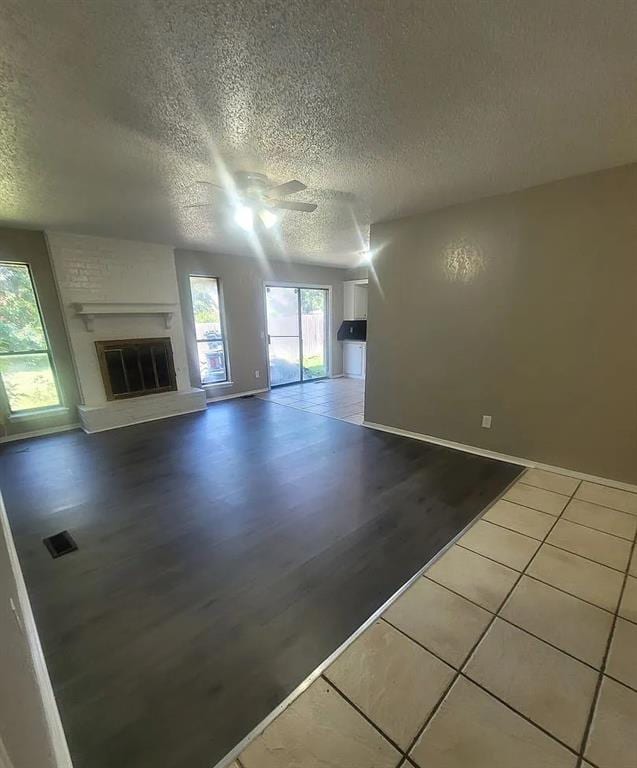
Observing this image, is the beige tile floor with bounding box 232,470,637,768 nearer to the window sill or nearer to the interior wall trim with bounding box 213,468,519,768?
the interior wall trim with bounding box 213,468,519,768

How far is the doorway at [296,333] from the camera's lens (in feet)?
20.5

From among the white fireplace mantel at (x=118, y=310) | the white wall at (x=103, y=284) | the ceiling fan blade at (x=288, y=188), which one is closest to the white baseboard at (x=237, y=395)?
the white wall at (x=103, y=284)

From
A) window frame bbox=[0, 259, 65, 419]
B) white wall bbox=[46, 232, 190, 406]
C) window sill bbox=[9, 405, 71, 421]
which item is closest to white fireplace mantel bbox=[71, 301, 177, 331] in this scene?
white wall bbox=[46, 232, 190, 406]

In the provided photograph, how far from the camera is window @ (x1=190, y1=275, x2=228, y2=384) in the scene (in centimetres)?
514

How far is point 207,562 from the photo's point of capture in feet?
6.21

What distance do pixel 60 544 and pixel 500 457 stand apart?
3551 mm

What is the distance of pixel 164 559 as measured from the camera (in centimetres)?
192

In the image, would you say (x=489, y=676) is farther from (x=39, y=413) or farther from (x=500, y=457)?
(x=39, y=413)

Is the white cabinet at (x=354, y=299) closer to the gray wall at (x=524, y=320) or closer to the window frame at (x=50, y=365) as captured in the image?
the gray wall at (x=524, y=320)

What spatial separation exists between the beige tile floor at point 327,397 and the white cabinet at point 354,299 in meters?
1.43

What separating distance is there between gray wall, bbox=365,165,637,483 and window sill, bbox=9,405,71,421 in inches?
162

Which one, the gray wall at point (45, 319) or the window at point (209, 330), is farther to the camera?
the window at point (209, 330)

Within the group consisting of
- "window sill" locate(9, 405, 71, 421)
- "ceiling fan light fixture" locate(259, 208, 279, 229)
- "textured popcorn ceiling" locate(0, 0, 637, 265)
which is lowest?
"window sill" locate(9, 405, 71, 421)

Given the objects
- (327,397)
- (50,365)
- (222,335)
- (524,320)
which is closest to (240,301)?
(222,335)
